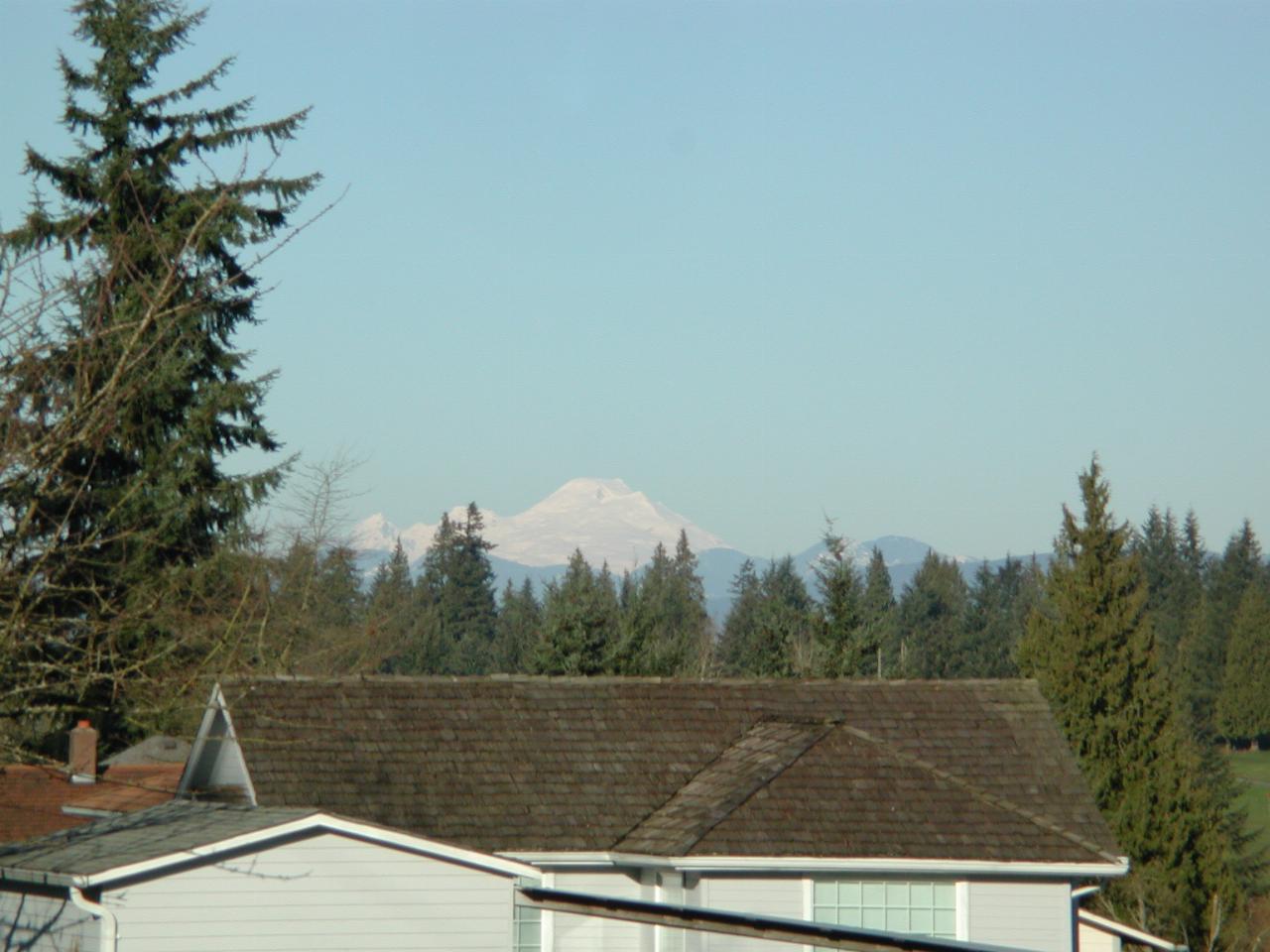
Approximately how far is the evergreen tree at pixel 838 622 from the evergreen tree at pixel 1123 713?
5.95 meters

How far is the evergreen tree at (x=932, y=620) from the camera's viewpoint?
114 meters

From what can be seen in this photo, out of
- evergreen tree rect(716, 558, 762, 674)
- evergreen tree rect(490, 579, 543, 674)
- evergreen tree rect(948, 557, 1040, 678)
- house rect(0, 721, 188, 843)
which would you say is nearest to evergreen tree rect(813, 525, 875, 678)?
house rect(0, 721, 188, 843)

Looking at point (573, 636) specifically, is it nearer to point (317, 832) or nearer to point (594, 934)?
point (317, 832)

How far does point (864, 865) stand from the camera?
63.1 feet

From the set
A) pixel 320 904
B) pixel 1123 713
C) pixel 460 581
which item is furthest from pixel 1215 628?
pixel 320 904

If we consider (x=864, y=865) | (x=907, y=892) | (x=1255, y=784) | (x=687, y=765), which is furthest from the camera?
(x=1255, y=784)

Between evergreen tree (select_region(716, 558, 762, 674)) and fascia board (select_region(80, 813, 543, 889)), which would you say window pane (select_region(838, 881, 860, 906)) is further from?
evergreen tree (select_region(716, 558, 762, 674))

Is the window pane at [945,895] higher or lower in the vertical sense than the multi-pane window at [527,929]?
higher

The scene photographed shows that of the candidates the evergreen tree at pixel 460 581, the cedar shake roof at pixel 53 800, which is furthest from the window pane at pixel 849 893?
the evergreen tree at pixel 460 581

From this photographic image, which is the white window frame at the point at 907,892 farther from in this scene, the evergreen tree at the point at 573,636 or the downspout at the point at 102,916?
the evergreen tree at the point at 573,636

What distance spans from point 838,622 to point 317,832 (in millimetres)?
28731

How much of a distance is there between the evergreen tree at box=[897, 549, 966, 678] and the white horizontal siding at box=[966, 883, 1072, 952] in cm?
8210

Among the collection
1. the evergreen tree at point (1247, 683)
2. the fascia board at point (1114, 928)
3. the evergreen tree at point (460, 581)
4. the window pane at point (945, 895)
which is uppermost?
the evergreen tree at point (460, 581)

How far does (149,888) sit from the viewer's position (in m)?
15.4
